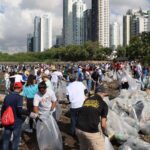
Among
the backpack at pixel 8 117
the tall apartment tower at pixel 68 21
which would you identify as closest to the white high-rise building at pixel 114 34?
the tall apartment tower at pixel 68 21

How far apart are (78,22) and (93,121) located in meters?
151

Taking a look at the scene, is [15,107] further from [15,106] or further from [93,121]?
[93,121]

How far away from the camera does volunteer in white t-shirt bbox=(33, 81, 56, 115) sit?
731cm

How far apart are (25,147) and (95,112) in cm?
318

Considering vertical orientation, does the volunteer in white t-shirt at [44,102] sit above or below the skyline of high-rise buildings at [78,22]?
below

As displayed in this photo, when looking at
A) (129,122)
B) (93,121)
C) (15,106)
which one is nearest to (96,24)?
(129,122)

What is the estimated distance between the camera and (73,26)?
157 meters

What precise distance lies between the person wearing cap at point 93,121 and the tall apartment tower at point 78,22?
14711cm

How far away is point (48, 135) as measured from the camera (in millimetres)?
6941

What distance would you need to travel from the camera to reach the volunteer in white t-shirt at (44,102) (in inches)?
288

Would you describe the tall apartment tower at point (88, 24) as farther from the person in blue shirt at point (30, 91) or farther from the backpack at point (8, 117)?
the backpack at point (8, 117)

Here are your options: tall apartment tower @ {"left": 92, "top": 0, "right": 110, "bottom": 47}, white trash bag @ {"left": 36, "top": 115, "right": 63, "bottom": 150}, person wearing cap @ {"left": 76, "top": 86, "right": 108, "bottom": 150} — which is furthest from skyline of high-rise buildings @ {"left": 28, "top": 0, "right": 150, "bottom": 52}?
person wearing cap @ {"left": 76, "top": 86, "right": 108, "bottom": 150}

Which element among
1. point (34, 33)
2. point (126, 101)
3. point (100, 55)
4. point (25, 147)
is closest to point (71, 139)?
point (25, 147)

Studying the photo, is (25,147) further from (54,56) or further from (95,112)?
(54,56)
